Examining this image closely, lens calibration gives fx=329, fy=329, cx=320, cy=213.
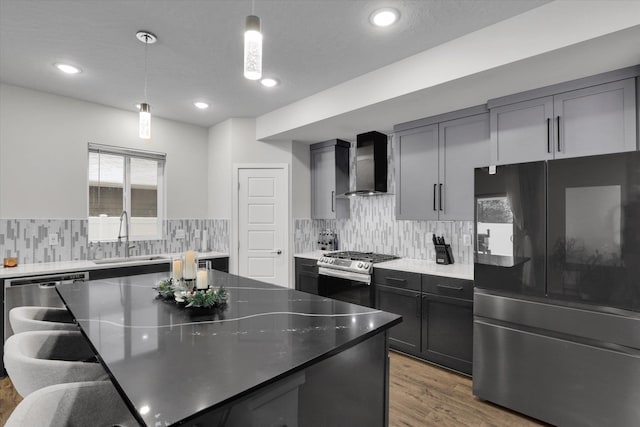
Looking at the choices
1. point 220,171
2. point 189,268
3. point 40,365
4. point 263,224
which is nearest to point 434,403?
point 189,268

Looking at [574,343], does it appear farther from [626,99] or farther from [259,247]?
[259,247]

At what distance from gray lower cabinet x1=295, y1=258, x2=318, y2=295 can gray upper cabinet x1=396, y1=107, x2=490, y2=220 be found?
129cm

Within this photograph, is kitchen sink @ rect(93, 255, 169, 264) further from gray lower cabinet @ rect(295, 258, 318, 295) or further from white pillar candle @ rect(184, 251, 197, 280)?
white pillar candle @ rect(184, 251, 197, 280)

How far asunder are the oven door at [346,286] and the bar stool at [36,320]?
2417 mm

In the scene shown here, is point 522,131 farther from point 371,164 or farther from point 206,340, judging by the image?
point 206,340

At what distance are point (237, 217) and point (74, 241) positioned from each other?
5.79 ft

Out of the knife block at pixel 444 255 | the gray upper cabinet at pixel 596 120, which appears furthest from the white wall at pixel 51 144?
the gray upper cabinet at pixel 596 120

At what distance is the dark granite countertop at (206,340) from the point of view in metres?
0.92

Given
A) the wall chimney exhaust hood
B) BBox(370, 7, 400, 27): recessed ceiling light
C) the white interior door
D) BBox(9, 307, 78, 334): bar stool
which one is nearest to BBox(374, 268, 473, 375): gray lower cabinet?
the wall chimney exhaust hood

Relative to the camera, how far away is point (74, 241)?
3.58 meters

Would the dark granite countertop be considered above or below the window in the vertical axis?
below

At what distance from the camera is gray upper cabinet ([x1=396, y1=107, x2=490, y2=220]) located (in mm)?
3036

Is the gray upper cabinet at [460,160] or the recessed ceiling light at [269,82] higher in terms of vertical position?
the recessed ceiling light at [269,82]

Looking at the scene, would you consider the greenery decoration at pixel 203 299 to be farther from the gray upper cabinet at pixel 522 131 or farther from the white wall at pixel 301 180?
the white wall at pixel 301 180
